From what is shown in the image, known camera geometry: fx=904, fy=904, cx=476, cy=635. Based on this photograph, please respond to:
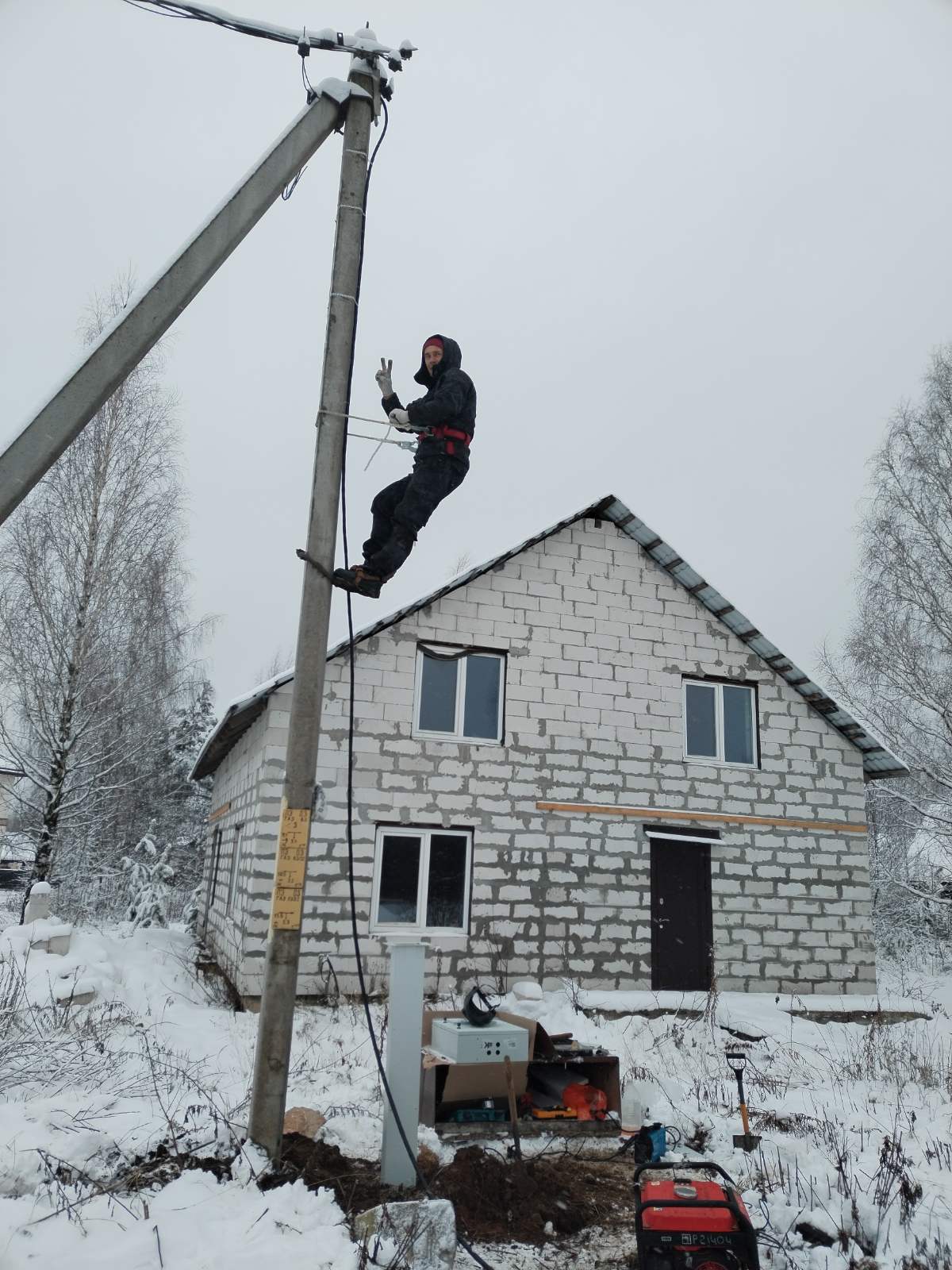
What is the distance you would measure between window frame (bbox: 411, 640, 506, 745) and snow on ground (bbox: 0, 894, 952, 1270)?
320 centimetres

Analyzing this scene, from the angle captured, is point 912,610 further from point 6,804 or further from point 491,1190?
point 6,804

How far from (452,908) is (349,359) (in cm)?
762

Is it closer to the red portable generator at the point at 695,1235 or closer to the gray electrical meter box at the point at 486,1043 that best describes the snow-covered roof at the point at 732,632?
the gray electrical meter box at the point at 486,1043

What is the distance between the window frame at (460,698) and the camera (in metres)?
11.4

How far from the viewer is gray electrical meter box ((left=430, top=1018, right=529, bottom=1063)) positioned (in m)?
6.12

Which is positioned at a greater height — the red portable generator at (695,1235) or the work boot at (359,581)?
the work boot at (359,581)

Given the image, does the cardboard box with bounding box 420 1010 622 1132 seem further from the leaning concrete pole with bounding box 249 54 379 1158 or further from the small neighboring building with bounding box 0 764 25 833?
the small neighboring building with bounding box 0 764 25 833

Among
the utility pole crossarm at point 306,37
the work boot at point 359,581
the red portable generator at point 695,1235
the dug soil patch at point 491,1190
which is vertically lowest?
the dug soil patch at point 491,1190

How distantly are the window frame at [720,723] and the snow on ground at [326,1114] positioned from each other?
3119mm

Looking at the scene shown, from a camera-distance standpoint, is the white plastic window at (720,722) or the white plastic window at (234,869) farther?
the white plastic window at (720,722)

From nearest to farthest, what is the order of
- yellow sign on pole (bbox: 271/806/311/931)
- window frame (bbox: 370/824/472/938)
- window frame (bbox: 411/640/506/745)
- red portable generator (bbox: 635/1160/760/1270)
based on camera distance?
red portable generator (bbox: 635/1160/760/1270) < yellow sign on pole (bbox: 271/806/311/931) < window frame (bbox: 370/824/472/938) < window frame (bbox: 411/640/506/745)

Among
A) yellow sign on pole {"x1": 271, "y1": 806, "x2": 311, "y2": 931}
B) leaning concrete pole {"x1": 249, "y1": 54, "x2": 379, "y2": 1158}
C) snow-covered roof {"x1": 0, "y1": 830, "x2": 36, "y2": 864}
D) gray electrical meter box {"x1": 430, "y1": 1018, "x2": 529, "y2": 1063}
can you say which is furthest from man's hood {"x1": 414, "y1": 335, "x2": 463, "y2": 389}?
snow-covered roof {"x1": 0, "y1": 830, "x2": 36, "y2": 864}

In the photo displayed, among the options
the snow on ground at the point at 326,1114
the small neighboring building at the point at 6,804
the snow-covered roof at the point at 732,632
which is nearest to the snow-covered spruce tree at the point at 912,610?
the snow-covered roof at the point at 732,632

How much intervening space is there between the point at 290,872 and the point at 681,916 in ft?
27.5
